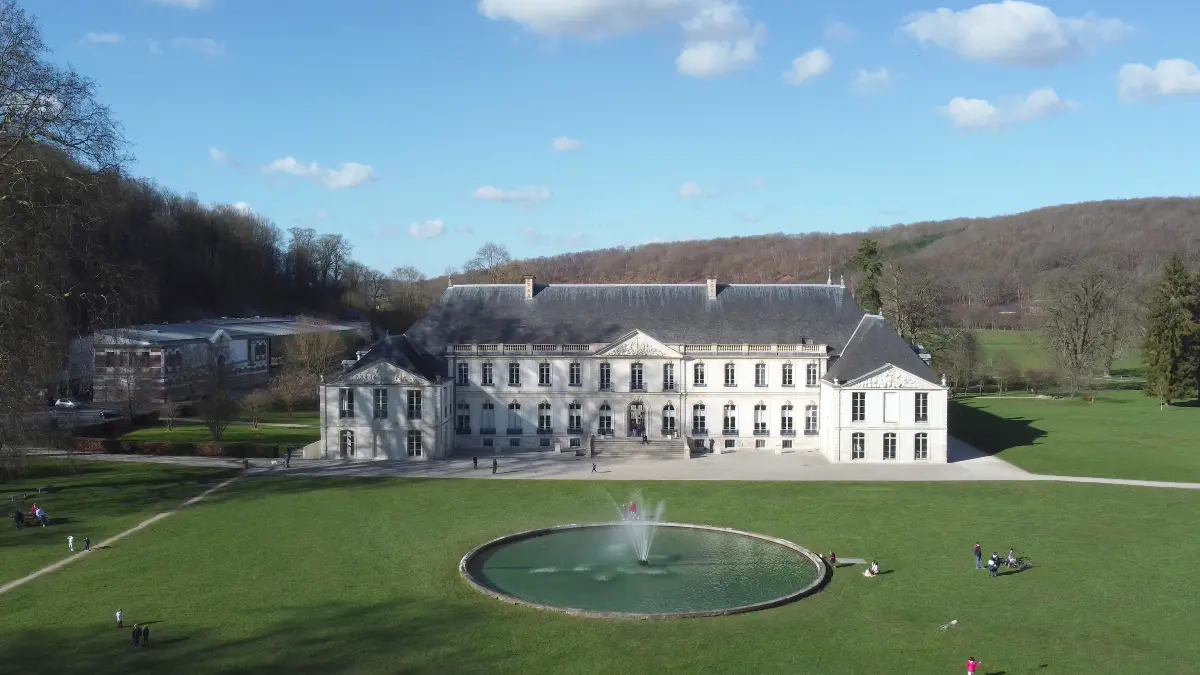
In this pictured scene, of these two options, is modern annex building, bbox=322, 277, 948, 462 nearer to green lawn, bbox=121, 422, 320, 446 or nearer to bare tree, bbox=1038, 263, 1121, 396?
green lawn, bbox=121, 422, 320, 446

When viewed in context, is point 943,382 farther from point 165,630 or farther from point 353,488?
point 165,630

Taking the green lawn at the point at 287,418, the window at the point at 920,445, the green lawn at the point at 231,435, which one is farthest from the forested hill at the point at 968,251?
the window at the point at 920,445

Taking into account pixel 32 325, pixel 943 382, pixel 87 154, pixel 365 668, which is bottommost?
pixel 365 668

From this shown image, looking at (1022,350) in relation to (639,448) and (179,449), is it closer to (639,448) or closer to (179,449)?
(639,448)

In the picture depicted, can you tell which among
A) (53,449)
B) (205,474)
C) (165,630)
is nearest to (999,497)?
(165,630)

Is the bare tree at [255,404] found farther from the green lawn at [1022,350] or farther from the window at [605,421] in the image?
the green lawn at [1022,350]

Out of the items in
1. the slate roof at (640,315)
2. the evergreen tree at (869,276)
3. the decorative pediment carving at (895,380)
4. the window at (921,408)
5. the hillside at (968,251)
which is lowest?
the window at (921,408)
